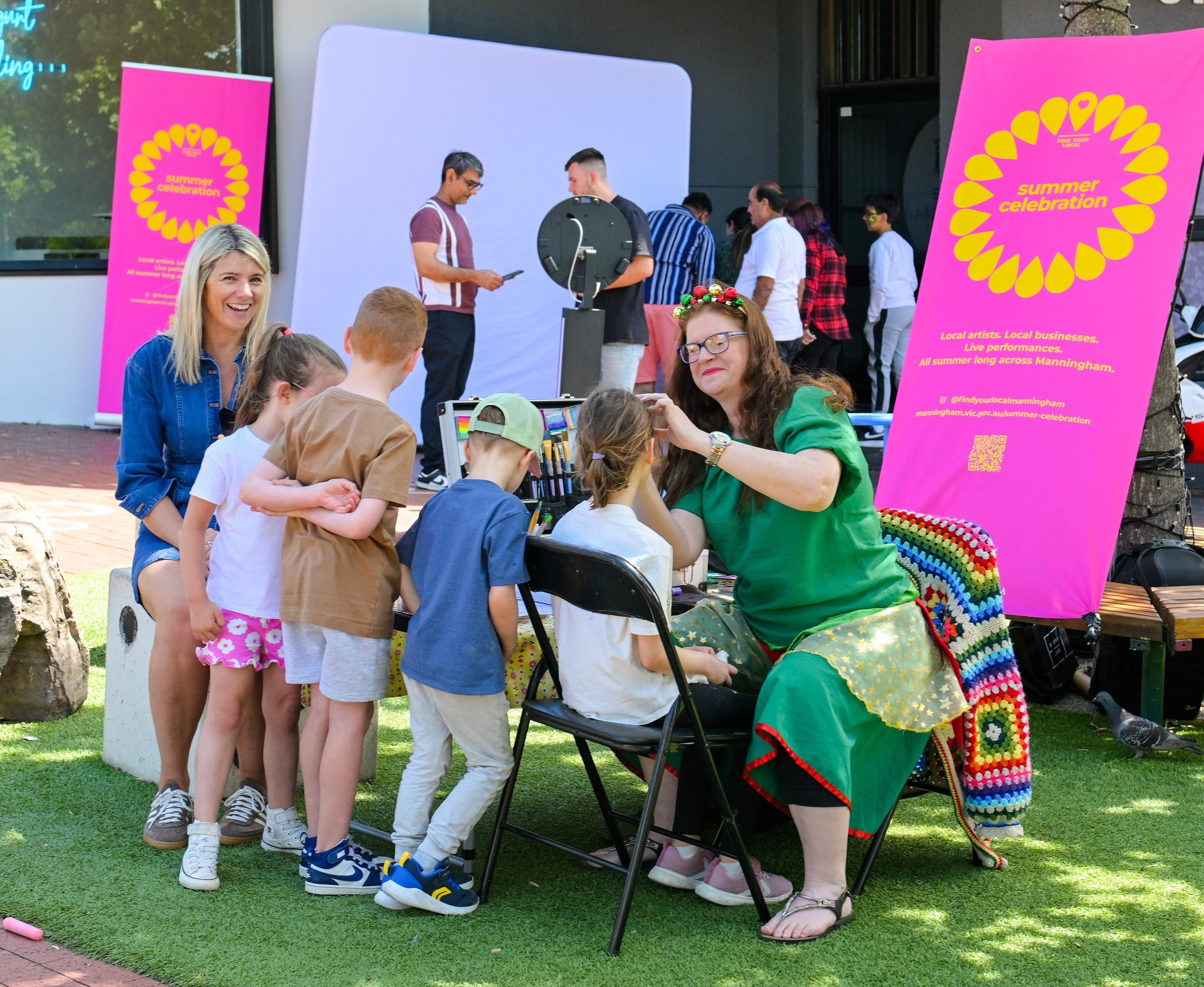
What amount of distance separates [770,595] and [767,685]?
12.2 inches

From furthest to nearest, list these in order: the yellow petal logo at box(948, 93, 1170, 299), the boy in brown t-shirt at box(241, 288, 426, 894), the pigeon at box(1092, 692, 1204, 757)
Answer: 1. the yellow petal logo at box(948, 93, 1170, 299)
2. the pigeon at box(1092, 692, 1204, 757)
3. the boy in brown t-shirt at box(241, 288, 426, 894)

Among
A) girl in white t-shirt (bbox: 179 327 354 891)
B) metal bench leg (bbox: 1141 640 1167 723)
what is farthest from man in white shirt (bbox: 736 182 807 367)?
girl in white t-shirt (bbox: 179 327 354 891)

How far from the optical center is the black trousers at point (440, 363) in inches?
313

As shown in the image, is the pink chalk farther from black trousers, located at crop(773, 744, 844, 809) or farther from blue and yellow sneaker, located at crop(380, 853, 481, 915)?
black trousers, located at crop(773, 744, 844, 809)

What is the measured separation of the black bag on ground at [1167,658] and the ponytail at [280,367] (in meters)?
2.54

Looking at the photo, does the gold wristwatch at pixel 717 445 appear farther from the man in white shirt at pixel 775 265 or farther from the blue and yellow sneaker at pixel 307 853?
the man in white shirt at pixel 775 265

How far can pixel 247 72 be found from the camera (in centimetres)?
1046

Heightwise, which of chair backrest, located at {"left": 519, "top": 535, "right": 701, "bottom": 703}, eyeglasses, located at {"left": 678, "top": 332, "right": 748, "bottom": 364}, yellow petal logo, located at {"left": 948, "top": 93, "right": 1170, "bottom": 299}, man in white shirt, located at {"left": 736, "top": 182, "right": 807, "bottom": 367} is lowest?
chair backrest, located at {"left": 519, "top": 535, "right": 701, "bottom": 703}

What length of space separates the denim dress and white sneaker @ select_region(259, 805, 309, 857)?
678mm

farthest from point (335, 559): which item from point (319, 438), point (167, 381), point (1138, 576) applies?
point (1138, 576)

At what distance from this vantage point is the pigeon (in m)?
3.96

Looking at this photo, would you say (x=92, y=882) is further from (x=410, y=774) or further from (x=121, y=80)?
(x=121, y=80)

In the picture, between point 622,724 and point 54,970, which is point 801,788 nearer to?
point 622,724

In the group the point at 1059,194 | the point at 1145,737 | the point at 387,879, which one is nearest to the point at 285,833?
the point at 387,879
